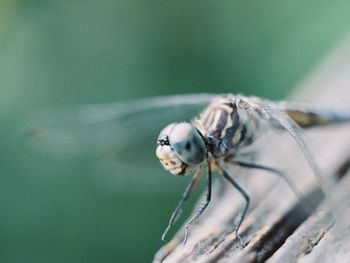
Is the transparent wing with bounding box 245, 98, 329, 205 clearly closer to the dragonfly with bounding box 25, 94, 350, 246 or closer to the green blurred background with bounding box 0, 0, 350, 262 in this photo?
the dragonfly with bounding box 25, 94, 350, 246

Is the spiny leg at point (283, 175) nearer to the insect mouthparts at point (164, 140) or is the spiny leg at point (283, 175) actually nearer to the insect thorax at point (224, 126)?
the insect thorax at point (224, 126)

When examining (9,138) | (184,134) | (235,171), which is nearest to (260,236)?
(184,134)

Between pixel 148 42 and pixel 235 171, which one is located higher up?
pixel 148 42

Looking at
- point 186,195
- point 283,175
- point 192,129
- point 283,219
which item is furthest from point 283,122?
point 283,219

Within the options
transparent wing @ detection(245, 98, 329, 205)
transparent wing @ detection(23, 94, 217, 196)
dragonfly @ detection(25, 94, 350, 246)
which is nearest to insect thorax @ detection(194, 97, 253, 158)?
dragonfly @ detection(25, 94, 350, 246)

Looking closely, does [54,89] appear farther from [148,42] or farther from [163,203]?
[163,203]

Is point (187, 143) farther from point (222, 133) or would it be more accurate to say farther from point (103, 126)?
point (103, 126)
